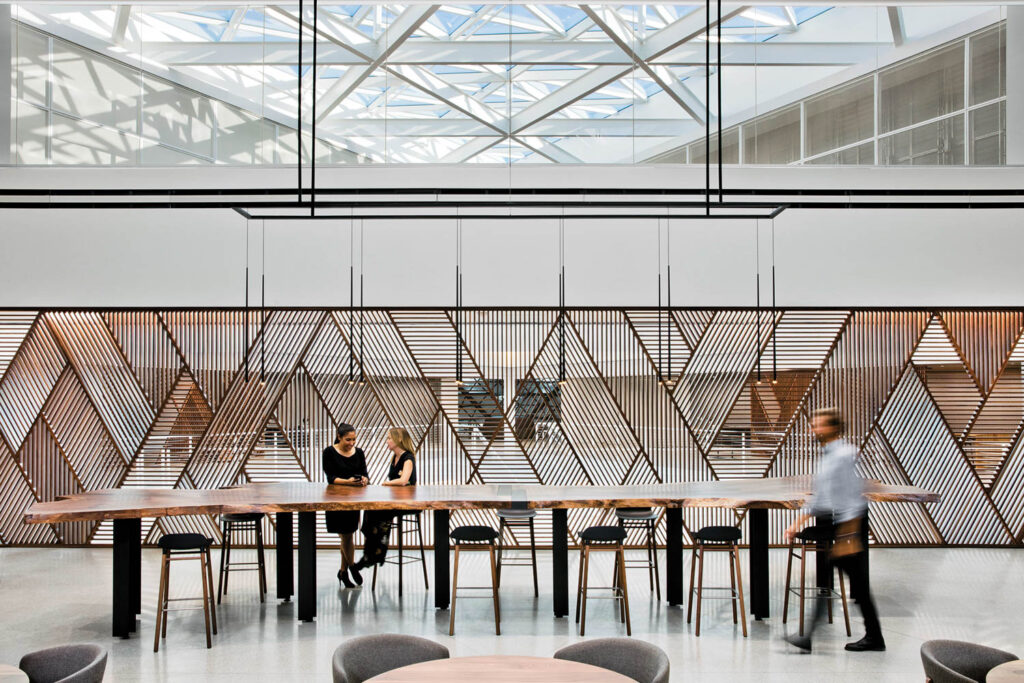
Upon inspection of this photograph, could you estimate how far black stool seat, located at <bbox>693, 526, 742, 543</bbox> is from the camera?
5.22 meters

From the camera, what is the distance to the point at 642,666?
2986 mm

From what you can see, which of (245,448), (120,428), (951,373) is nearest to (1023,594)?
(951,373)

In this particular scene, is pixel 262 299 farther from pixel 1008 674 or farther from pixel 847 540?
pixel 1008 674

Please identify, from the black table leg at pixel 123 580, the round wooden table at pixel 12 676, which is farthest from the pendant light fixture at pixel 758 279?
the round wooden table at pixel 12 676

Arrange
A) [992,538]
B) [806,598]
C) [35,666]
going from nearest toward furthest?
[35,666] → [806,598] → [992,538]

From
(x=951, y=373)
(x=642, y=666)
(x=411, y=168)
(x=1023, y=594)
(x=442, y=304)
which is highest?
(x=411, y=168)

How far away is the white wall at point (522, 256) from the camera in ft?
25.3

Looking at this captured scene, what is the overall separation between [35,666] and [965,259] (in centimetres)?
825

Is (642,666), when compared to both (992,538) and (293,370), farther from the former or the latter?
(992,538)

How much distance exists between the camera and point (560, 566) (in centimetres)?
533

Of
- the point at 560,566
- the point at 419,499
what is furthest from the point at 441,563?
the point at 560,566

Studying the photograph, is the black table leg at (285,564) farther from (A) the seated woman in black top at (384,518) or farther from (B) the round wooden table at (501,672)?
(B) the round wooden table at (501,672)

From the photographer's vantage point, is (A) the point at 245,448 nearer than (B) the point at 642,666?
No

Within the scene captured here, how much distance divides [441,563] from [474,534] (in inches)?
17.1
